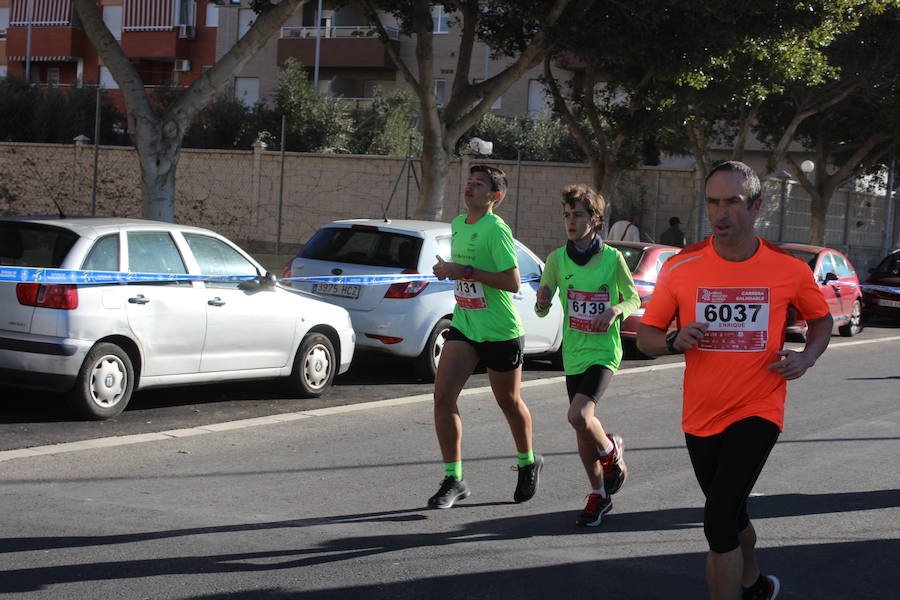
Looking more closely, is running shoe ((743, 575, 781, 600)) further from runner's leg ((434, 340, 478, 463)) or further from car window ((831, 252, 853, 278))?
car window ((831, 252, 853, 278))

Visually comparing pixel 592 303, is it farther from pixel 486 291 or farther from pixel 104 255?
pixel 104 255

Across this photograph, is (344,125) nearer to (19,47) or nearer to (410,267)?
(19,47)

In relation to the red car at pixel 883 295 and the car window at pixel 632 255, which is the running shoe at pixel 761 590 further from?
the red car at pixel 883 295

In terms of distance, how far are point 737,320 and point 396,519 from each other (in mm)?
2594

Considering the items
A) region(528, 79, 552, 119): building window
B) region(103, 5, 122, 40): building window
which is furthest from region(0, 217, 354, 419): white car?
region(103, 5, 122, 40): building window

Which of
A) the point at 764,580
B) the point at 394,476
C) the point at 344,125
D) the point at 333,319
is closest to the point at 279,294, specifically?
the point at 333,319

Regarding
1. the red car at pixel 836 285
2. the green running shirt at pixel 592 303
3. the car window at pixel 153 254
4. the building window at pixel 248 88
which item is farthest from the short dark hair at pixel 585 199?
the building window at pixel 248 88

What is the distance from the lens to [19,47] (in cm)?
→ 5128

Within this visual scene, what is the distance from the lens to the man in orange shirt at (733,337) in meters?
4.25

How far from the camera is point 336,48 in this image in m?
47.3

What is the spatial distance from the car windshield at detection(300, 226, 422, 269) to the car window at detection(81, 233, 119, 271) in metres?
3.10

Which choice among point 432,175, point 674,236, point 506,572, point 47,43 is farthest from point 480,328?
point 47,43

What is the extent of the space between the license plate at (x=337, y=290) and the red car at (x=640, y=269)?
3944 mm

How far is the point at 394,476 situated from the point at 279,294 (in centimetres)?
324
